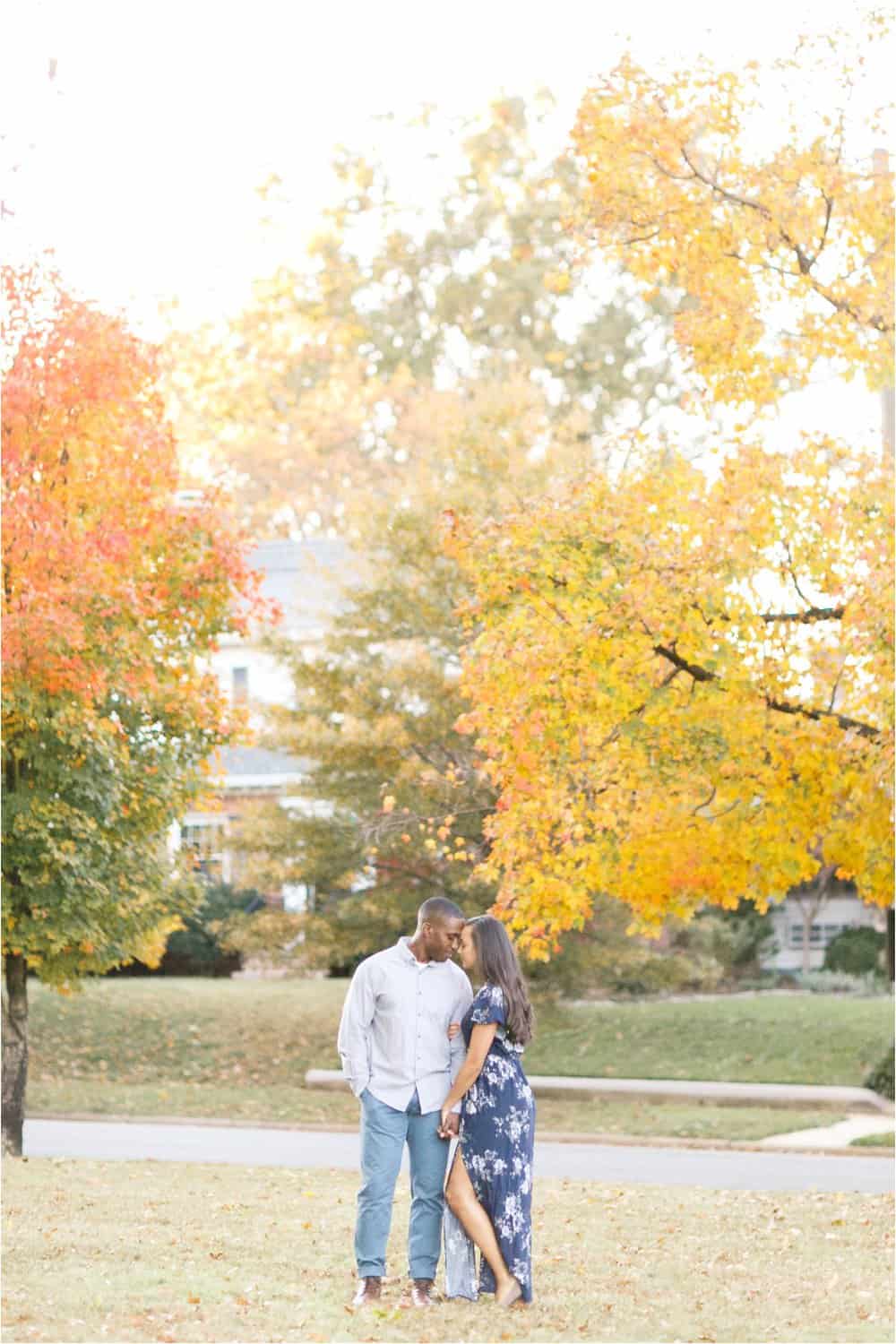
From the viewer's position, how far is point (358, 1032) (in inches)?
308

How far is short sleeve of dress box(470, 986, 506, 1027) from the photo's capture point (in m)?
7.79

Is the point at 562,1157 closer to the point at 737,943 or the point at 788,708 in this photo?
the point at 788,708

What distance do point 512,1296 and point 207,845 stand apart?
15.0 m

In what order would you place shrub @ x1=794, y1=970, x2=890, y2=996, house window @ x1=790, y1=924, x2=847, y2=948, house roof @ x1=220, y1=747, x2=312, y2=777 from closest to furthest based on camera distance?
shrub @ x1=794, y1=970, x2=890, y2=996 < house window @ x1=790, y1=924, x2=847, y2=948 < house roof @ x1=220, y1=747, x2=312, y2=777

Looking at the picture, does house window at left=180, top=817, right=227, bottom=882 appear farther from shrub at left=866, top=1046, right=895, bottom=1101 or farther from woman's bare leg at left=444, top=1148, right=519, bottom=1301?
woman's bare leg at left=444, top=1148, right=519, bottom=1301

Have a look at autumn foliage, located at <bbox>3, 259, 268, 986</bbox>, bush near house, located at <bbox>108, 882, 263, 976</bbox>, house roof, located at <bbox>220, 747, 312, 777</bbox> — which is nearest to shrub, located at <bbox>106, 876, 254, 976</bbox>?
bush near house, located at <bbox>108, 882, 263, 976</bbox>

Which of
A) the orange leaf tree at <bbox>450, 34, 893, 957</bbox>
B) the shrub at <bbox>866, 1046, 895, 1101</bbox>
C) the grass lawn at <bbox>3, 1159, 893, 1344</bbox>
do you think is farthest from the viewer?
the shrub at <bbox>866, 1046, 895, 1101</bbox>

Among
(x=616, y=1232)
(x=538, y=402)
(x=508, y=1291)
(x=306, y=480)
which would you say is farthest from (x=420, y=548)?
(x=306, y=480)

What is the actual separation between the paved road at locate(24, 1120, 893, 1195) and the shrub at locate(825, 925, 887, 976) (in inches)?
559

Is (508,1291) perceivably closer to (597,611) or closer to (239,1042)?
(597,611)

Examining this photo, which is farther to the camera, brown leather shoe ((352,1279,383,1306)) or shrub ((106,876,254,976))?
shrub ((106,876,254,976))

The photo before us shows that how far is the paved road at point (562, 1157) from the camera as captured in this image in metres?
15.1

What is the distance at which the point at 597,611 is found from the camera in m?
11.4

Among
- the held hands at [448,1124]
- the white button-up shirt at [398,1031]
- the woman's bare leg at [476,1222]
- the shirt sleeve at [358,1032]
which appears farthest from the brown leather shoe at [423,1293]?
the shirt sleeve at [358,1032]
